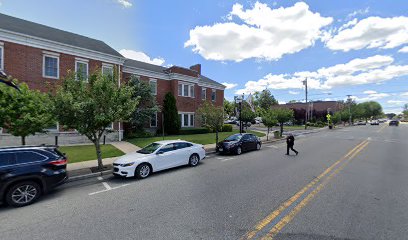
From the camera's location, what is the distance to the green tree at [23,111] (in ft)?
28.3

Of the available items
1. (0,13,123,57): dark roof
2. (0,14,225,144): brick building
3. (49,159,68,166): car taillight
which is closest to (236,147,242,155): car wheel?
(0,14,225,144): brick building

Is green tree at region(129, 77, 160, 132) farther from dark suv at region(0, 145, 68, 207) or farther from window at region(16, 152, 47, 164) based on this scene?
window at region(16, 152, 47, 164)

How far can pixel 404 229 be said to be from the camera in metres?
4.10

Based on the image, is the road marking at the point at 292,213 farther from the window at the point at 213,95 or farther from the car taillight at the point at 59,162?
the window at the point at 213,95

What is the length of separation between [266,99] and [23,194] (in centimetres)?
8993

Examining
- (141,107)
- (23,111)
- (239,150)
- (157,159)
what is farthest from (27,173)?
(141,107)

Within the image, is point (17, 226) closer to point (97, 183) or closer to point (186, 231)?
point (97, 183)

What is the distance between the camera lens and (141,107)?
2212 centimetres

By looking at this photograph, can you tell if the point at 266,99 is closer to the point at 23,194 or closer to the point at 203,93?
the point at 203,93

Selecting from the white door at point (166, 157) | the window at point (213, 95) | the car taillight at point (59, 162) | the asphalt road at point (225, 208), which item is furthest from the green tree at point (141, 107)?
the car taillight at point (59, 162)

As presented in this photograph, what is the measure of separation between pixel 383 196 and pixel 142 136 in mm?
19157

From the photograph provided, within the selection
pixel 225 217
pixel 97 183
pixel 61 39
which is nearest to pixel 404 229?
pixel 225 217

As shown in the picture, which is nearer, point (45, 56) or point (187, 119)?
point (45, 56)

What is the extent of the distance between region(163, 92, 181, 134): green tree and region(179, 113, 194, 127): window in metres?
3.04
